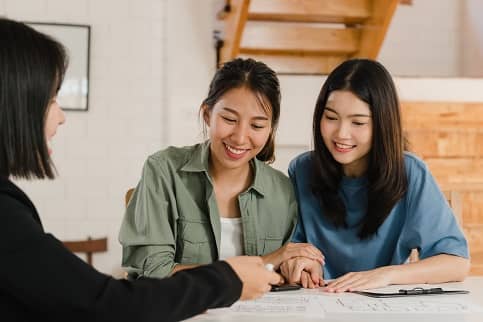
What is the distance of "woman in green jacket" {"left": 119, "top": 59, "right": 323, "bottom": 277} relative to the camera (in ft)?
5.28

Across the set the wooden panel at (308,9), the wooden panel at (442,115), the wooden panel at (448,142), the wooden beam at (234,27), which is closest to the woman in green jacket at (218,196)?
the wooden beam at (234,27)

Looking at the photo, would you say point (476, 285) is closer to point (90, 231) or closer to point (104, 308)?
point (104, 308)

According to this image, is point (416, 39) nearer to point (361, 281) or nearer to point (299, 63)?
point (299, 63)

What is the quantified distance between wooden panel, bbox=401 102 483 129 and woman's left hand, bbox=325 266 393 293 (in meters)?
2.33

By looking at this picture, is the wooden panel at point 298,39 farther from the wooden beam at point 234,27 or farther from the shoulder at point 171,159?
the shoulder at point 171,159

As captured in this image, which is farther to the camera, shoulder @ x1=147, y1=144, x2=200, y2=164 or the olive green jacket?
shoulder @ x1=147, y1=144, x2=200, y2=164

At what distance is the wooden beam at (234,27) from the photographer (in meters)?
3.21

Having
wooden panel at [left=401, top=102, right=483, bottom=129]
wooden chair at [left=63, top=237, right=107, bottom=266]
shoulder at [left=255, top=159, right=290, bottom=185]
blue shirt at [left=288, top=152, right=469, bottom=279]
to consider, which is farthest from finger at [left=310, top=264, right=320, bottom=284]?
wooden panel at [left=401, top=102, right=483, bottom=129]

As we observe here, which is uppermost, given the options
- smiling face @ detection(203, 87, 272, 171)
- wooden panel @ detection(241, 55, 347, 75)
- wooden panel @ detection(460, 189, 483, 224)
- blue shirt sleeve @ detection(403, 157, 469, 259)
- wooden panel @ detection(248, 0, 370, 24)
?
wooden panel @ detection(248, 0, 370, 24)

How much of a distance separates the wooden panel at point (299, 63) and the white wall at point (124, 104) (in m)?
0.07

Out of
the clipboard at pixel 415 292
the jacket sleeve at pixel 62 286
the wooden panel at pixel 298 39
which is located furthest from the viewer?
the wooden panel at pixel 298 39

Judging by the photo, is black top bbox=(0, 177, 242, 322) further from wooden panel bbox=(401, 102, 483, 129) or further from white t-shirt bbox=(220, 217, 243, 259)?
wooden panel bbox=(401, 102, 483, 129)

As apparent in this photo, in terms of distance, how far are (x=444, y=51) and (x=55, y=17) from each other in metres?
2.58

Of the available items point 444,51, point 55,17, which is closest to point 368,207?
point 55,17
